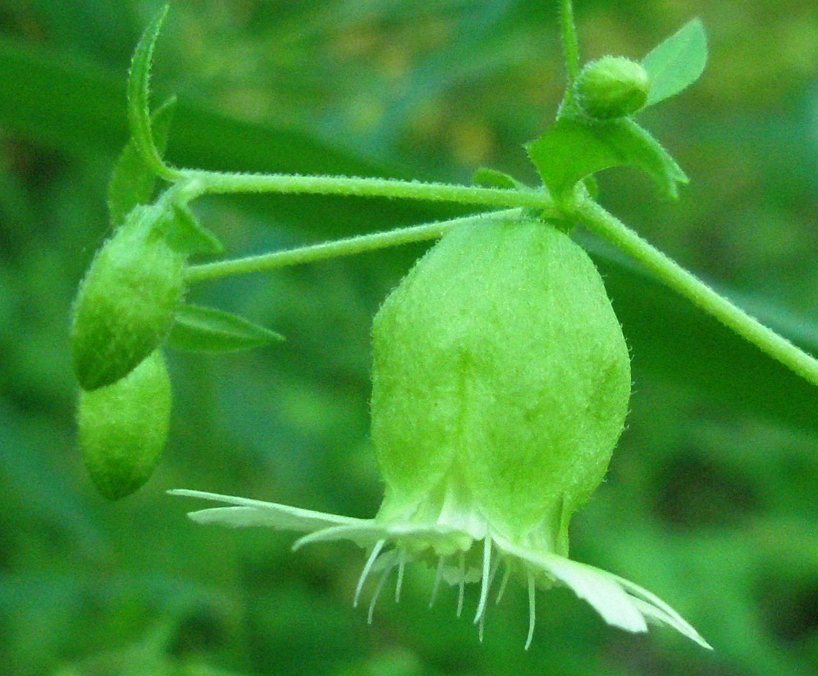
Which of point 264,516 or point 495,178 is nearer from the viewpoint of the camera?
point 264,516

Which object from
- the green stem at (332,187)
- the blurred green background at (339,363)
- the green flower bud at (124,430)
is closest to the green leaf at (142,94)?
the green stem at (332,187)

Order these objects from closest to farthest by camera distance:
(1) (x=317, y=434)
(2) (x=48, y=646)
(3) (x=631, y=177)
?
(2) (x=48, y=646) < (1) (x=317, y=434) < (3) (x=631, y=177)

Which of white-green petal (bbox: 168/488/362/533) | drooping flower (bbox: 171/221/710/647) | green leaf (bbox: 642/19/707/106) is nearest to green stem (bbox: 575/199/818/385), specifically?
drooping flower (bbox: 171/221/710/647)

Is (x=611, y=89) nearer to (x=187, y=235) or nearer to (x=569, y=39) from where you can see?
(x=569, y=39)

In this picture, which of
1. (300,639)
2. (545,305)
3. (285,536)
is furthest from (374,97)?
(545,305)

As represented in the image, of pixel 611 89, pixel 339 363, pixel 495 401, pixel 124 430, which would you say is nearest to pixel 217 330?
pixel 124 430

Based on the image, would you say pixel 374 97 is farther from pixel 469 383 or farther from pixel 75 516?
pixel 469 383

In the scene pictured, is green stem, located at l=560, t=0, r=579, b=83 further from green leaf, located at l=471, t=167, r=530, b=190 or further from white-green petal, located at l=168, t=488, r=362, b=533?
white-green petal, located at l=168, t=488, r=362, b=533
